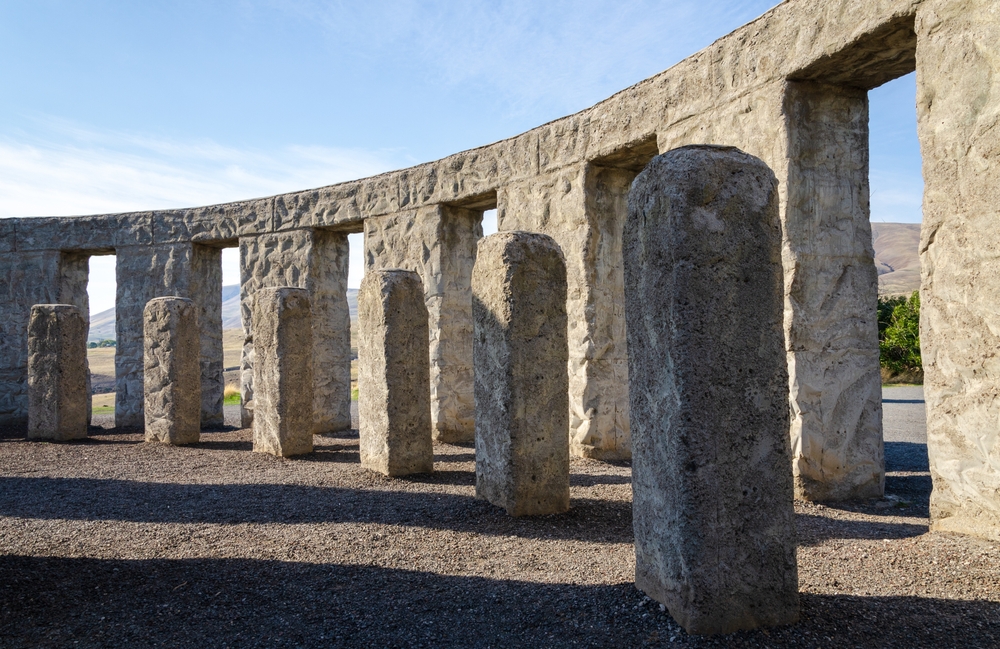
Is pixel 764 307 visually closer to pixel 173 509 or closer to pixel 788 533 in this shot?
pixel 788 533

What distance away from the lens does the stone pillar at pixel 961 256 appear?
3762mm

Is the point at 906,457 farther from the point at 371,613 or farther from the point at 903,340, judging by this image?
the point at 903,340

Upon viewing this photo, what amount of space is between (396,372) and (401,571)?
2650mm

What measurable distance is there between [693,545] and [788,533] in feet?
1.33

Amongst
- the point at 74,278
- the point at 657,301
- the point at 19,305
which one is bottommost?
the point at 657,301

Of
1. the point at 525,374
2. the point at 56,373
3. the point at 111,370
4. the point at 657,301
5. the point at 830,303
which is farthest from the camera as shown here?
the point at 111,370

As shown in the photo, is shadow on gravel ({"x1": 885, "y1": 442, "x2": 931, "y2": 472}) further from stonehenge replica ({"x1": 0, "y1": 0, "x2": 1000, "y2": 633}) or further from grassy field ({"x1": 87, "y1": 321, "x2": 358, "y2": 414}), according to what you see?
grassy field ({"x1": 87, "y1": 321, "x2": 358, "y2": 414})

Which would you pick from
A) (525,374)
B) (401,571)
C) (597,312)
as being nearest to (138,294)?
(597,312)

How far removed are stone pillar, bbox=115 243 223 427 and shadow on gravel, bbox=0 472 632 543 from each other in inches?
172

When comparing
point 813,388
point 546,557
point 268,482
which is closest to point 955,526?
point 813,388

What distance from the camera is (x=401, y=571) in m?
3.76

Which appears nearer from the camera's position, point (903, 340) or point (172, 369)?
point (172, 369)

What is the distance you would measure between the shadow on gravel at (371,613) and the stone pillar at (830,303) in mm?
2233

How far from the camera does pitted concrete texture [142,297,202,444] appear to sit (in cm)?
862
